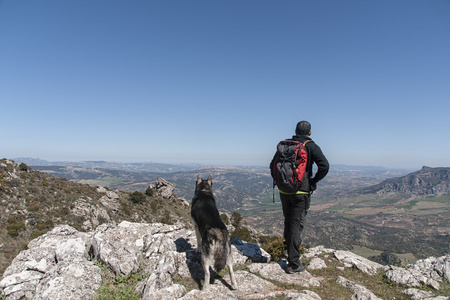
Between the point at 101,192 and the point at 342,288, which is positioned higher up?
the point at 342,288

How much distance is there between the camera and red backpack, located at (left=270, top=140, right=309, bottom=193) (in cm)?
686

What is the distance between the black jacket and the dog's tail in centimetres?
297

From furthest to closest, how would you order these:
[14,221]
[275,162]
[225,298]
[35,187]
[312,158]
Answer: [35,187], [14,221], [275,162], [312,158], [225,298]

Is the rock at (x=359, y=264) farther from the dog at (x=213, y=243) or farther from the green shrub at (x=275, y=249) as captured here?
the dog at (x=213, y=243)

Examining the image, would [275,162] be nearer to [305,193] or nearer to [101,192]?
[305,193]

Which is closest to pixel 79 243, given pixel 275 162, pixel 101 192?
pixel 275 162

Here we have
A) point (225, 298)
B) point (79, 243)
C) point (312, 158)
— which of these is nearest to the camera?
point (225, 298)

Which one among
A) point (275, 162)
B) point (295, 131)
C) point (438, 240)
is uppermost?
point (295, 131)

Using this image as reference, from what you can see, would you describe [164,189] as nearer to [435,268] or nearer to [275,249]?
[275,249]

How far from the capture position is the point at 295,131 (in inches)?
301

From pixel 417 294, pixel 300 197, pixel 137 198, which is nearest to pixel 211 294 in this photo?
pixel 300 197

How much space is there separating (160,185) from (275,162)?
45.1m

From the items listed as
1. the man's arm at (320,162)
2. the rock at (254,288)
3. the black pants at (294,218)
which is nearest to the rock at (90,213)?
the rock at (254,288)

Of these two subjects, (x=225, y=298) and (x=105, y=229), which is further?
(x=105, y=229)
